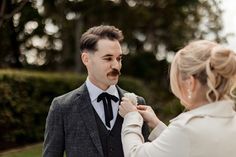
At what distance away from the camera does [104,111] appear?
147 inches

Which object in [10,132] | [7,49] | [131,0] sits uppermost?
[131,0]

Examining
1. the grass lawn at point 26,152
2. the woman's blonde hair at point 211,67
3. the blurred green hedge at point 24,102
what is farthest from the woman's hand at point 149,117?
the grass lawn at point 26,152

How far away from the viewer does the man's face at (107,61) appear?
366 cm

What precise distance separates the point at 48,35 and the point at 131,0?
3246 millimetres

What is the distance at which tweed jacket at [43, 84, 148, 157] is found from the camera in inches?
142

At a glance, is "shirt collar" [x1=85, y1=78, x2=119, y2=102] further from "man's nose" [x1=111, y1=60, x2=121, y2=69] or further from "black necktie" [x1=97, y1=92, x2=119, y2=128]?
"man's nose" [x1=111, y1=60, x2=121, y2=69]

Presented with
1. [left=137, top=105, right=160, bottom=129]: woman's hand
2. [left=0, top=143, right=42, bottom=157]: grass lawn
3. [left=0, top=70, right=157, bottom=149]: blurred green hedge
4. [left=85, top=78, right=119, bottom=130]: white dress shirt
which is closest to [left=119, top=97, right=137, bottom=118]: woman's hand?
[left=137, top=105, right=160, bottom=129]: woman's hand

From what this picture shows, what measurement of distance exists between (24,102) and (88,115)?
8760mm

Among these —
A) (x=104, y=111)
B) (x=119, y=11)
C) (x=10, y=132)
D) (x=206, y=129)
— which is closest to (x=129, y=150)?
(x=206, y=129)

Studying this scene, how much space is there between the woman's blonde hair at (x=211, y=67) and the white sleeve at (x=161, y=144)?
24 cm

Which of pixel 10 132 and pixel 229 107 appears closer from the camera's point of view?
pixel 229 107

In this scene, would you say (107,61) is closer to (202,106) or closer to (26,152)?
(202,106)

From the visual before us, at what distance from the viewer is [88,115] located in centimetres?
369

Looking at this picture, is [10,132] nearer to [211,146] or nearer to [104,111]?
[104,111]
